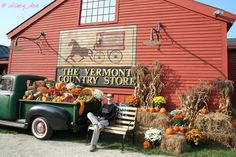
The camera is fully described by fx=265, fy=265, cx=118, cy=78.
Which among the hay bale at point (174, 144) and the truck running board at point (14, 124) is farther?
the truck running board at point (14, 124)

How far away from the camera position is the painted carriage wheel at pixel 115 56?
39.2 ft

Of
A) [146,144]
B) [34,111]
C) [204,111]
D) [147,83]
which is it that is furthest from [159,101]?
[34,111]

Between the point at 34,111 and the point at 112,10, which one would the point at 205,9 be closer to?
the point at 112,10

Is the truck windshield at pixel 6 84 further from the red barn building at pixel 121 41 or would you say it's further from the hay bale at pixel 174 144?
the hay bale at pixel 174 144

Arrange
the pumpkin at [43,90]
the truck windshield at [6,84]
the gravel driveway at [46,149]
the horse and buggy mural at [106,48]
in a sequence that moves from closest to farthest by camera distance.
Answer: the gravel driveway at [46,149], the pumpkin at [43,90], the truck windshield at [6,84], the horse and buggy mural at [106,48]

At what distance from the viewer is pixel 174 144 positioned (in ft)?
23.6

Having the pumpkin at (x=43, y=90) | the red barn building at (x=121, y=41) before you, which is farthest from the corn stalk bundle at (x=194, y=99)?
the pumpkin at (x=43, y=90)

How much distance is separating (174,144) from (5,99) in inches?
225

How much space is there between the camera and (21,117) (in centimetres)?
878

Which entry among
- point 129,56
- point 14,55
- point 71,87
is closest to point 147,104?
point 129,56

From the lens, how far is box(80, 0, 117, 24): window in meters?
12.8

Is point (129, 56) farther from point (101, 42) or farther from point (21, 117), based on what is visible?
point (21, 117)

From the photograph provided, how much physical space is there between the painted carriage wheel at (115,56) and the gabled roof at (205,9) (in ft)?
10.4

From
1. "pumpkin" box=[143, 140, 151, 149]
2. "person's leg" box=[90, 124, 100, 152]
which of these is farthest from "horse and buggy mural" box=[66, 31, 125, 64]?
"pumpkin" box=[143, 140, 151, 149]
